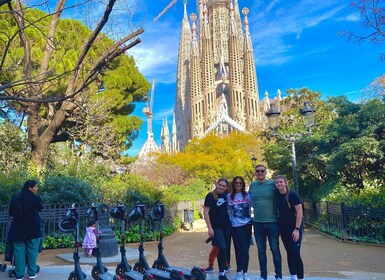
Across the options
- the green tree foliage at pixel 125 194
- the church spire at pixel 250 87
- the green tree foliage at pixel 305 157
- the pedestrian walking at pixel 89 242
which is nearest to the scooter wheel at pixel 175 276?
the pedestrian walking at pixel 89 242

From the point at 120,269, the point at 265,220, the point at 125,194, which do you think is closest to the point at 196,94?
the point at 125,194

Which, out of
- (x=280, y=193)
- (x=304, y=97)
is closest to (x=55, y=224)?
(x=280, y=193)

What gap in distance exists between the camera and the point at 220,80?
260ft

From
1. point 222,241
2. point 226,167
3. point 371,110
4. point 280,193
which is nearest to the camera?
point 280,193

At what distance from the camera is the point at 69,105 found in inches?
397

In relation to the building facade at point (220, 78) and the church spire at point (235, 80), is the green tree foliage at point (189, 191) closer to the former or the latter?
the building facade at point (220, 78)

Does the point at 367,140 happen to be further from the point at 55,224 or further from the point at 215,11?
the point at 215,11

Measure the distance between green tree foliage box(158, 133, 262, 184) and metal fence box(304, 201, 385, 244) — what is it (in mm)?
22249

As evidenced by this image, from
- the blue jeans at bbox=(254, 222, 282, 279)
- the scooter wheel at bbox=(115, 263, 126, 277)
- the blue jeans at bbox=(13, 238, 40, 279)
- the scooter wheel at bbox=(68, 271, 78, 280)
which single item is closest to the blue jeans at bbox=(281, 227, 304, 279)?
the blue jeans at bbox=(254, 222, 282, 279)

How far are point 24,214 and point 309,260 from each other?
5.53 meters

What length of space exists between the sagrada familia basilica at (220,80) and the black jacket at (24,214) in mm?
60577

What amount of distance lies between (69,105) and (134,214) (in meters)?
5.92

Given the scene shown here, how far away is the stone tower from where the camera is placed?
240ft

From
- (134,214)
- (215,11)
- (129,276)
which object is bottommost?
(129,276)
